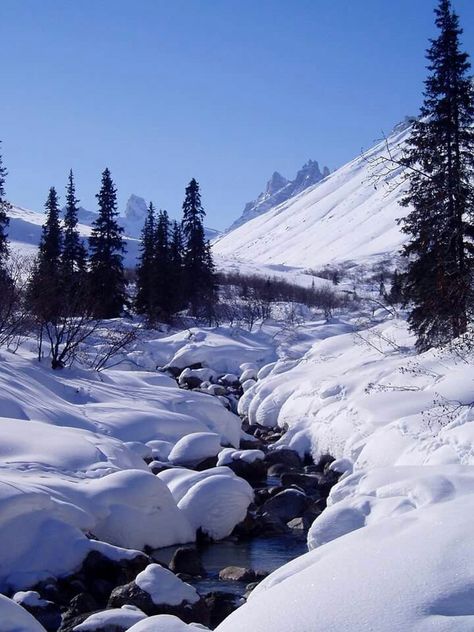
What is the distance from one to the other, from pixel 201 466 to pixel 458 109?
A: 12230mm

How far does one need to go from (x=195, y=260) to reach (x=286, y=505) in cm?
3584

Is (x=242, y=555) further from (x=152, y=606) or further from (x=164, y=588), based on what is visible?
(x=152, y=606)

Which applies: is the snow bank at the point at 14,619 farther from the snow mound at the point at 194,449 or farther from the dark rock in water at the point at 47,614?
the snow mound at the point at 194,449

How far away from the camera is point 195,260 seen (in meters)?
47.3

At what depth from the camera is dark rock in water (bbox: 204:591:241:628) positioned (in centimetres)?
761

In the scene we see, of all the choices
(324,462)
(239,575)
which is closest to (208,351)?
(324,462)

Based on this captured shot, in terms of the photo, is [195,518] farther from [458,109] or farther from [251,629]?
[458,109]

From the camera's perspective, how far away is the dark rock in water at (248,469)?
1455 cm

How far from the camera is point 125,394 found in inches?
753

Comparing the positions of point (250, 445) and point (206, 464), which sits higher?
point (206, 464)

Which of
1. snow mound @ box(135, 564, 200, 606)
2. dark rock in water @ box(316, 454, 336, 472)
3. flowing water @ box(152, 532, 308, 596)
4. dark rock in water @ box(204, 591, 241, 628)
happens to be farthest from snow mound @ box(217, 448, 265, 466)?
snow mound @ box(135, 564, 200, 606)

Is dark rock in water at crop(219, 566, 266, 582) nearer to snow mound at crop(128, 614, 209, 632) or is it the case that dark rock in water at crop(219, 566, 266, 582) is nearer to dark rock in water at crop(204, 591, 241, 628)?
dark rock in water at crop(204, 591, 241, 628)

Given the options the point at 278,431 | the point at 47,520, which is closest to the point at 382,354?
the point at 278,431

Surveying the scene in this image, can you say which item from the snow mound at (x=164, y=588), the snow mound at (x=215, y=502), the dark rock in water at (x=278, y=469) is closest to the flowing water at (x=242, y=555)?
the snow mound at (x=215, y=502)
